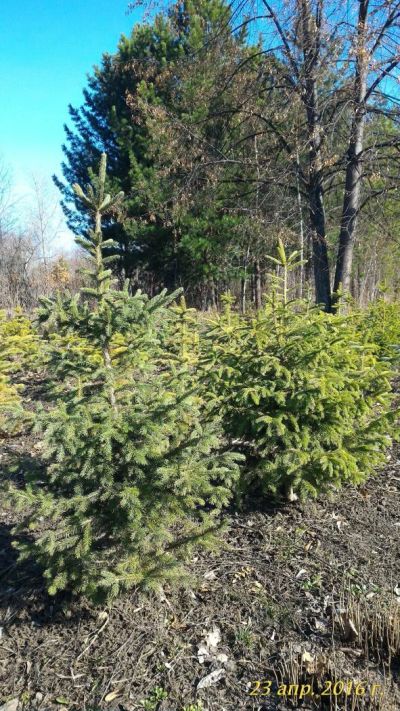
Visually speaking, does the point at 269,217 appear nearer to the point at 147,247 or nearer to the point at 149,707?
the point at 147,247

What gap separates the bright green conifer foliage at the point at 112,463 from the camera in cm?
247

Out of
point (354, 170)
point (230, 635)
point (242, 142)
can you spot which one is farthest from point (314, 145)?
point (230, 635)

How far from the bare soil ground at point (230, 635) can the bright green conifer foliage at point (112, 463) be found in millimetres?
331

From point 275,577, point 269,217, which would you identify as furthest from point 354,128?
point 275,577

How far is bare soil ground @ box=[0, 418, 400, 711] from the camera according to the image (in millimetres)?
2348

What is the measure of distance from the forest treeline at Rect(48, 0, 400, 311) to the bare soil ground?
7.81 feet

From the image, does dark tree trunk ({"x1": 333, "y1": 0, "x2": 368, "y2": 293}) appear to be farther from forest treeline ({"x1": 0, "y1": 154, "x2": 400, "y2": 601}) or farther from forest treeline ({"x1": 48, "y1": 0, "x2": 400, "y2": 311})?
forest treeline ({"x1": 0, "y1": 154, "x2": 400, "y2": 601})

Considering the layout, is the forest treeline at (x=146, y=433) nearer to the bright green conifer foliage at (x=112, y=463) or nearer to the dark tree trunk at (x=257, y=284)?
the bright green conifer foliage at (x=112, y=463)

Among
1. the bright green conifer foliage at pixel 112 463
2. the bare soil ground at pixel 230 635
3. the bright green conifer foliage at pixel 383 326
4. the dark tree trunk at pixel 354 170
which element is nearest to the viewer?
the bare soil ground at pixel 230 635

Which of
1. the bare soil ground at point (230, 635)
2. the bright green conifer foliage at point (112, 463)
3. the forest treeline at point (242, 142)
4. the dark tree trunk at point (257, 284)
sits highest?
the forest treeline at point (242, 142)

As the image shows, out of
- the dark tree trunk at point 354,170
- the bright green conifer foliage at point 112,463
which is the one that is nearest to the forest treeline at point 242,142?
the dark tree trunk at point 354,170

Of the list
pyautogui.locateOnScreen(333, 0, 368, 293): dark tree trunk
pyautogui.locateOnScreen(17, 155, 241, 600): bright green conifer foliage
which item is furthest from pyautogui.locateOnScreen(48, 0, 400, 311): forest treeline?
pyautogui.locateOnScreen(17, 155, 241, 600): bright green conifer foliage

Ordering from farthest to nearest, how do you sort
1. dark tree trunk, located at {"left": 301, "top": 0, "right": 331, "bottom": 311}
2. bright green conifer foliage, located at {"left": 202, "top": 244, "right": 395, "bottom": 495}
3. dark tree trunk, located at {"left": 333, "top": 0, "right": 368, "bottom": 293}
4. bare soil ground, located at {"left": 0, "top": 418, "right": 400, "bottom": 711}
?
dark tree trunk, located at {"left": 301, "top": 0, "right": 331, "bottom": 311}
dark tree trunk, located at {"left": 333, "top": 0, "right": 368, "bottom": 293}
bright green conifer foliage, located at {"left": 202, "top": 244, "right": 395, "bottom": 495}
bare soil ground, located at {"left": 0, "top": 418, "right": 400, "bottom": 711}

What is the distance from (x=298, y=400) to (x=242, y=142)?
11841 millimetres
